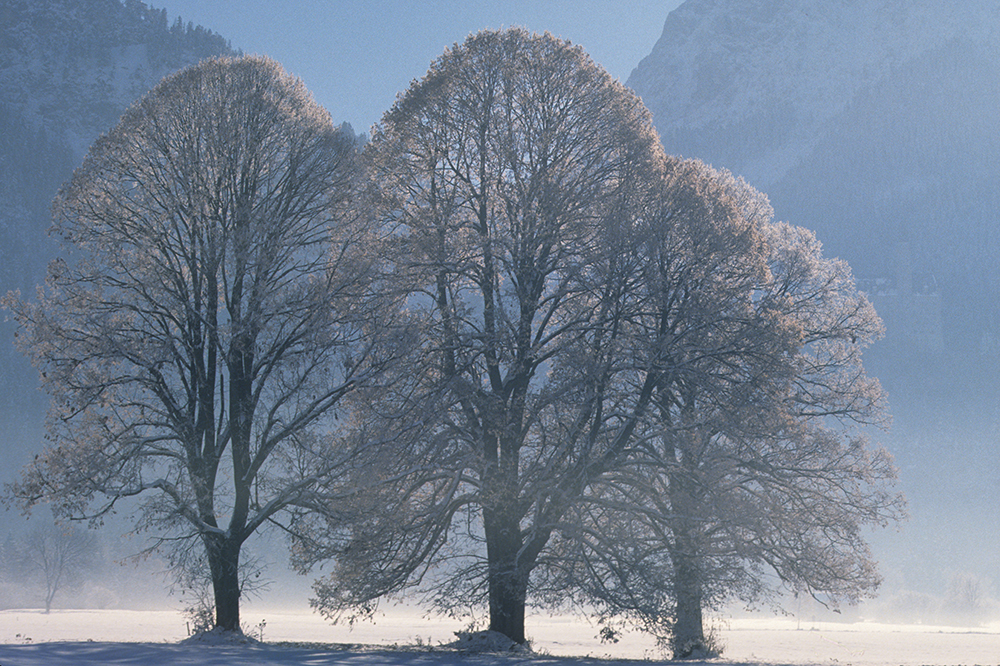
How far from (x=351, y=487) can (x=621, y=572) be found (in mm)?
6592

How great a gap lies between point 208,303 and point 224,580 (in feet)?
23.0

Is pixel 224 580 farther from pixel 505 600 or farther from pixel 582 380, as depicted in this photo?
pixel 582 380

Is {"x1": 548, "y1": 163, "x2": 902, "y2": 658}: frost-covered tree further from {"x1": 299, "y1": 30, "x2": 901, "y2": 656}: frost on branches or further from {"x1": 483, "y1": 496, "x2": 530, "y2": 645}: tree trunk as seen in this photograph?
{"x1": 483, "y1": 496, "x2": 530, "y2": 645}: tree trunk

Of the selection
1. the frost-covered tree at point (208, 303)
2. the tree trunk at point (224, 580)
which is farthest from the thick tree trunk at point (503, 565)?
the tree trunk at point (224, 580)

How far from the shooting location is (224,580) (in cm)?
2070

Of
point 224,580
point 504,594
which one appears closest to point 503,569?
point 504,594

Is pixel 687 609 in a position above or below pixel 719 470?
below

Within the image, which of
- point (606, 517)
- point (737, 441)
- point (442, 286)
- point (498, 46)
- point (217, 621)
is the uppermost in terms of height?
point (498, 46)

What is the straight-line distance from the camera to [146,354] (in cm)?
1977

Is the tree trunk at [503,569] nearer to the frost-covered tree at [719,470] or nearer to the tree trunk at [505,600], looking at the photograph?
the tree trunk at [505,600]

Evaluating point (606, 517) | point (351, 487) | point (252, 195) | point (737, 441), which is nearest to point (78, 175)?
point (252, 195)

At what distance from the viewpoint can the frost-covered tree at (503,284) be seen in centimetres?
1872

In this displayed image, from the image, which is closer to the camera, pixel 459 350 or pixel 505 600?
pixel 505 600

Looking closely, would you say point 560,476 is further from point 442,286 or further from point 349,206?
point 349,206
